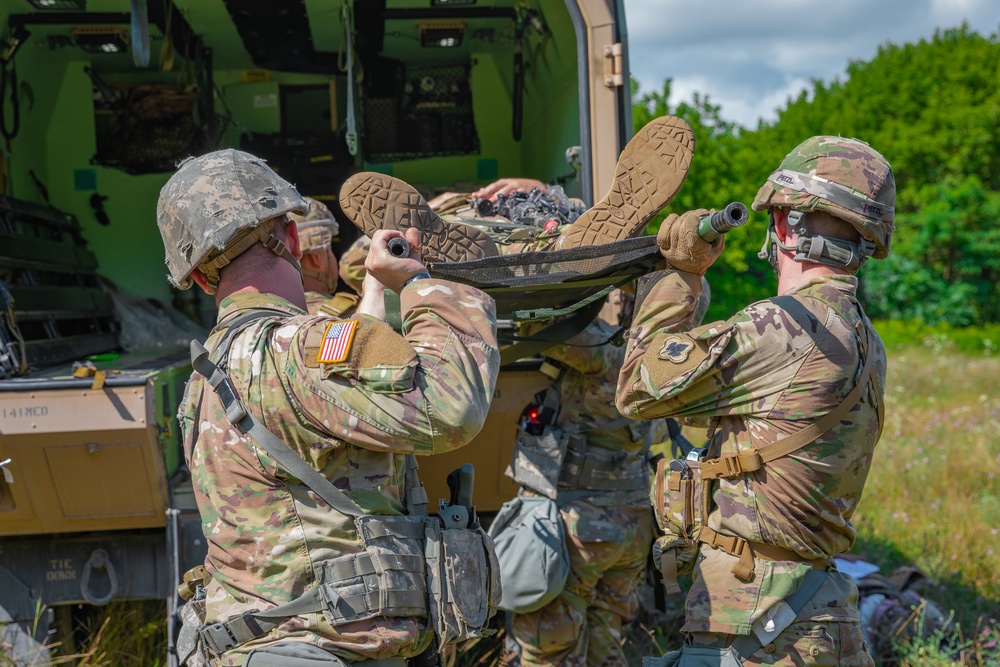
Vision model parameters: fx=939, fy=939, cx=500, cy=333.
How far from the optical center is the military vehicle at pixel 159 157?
3.08m

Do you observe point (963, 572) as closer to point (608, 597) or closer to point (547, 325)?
point (608, 597)

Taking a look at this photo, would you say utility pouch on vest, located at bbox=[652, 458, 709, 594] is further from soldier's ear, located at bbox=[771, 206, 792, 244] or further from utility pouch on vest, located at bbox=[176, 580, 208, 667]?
utility pouch on vest, located at bbox=[176, 580, 208, 667]

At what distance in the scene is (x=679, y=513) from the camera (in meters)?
2.36

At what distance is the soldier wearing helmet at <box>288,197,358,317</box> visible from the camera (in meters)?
3.33

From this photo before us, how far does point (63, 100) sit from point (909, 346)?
15.5 meters

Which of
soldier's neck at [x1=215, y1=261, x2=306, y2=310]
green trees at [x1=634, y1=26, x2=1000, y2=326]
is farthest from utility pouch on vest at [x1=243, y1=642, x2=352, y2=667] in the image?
green trees at [x1=634, y1=26, x2=1000, y2=326]

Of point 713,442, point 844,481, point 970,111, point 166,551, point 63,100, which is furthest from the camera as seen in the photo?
point 970,111

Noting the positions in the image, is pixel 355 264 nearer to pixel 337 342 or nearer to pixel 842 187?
pixel 337 342

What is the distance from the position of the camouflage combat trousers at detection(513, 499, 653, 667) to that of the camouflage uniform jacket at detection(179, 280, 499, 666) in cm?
138

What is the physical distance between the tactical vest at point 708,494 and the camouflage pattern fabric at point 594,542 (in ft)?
2.39

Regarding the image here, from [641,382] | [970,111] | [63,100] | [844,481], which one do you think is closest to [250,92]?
[63,100]

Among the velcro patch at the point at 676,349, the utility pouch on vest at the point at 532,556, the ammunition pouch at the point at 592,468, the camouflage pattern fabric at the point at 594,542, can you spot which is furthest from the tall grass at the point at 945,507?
the velcro patch at the point at 676,349

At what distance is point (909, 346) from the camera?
56.6 feet

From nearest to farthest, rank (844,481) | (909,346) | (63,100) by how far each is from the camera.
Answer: (844,481)
(63,100)
(909,346)
